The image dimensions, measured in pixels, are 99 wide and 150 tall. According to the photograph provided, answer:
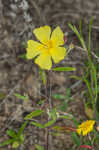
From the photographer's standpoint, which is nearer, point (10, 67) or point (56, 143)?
point (56, 143)

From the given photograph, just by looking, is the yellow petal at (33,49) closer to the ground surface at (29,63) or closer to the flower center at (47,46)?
the flower center at (47,46)

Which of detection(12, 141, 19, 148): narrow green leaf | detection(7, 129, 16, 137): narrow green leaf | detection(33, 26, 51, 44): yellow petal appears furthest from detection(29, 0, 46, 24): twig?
detection(12, 141, 19, 148): narrow green leaf

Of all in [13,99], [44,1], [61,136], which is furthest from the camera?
[44,1]

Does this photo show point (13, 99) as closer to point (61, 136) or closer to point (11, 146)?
point (11, 146)

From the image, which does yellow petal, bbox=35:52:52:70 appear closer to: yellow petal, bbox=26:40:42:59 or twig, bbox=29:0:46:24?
yellow petal, bbox=26:40:42:59

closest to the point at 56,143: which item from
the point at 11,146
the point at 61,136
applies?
the point at 61,136
